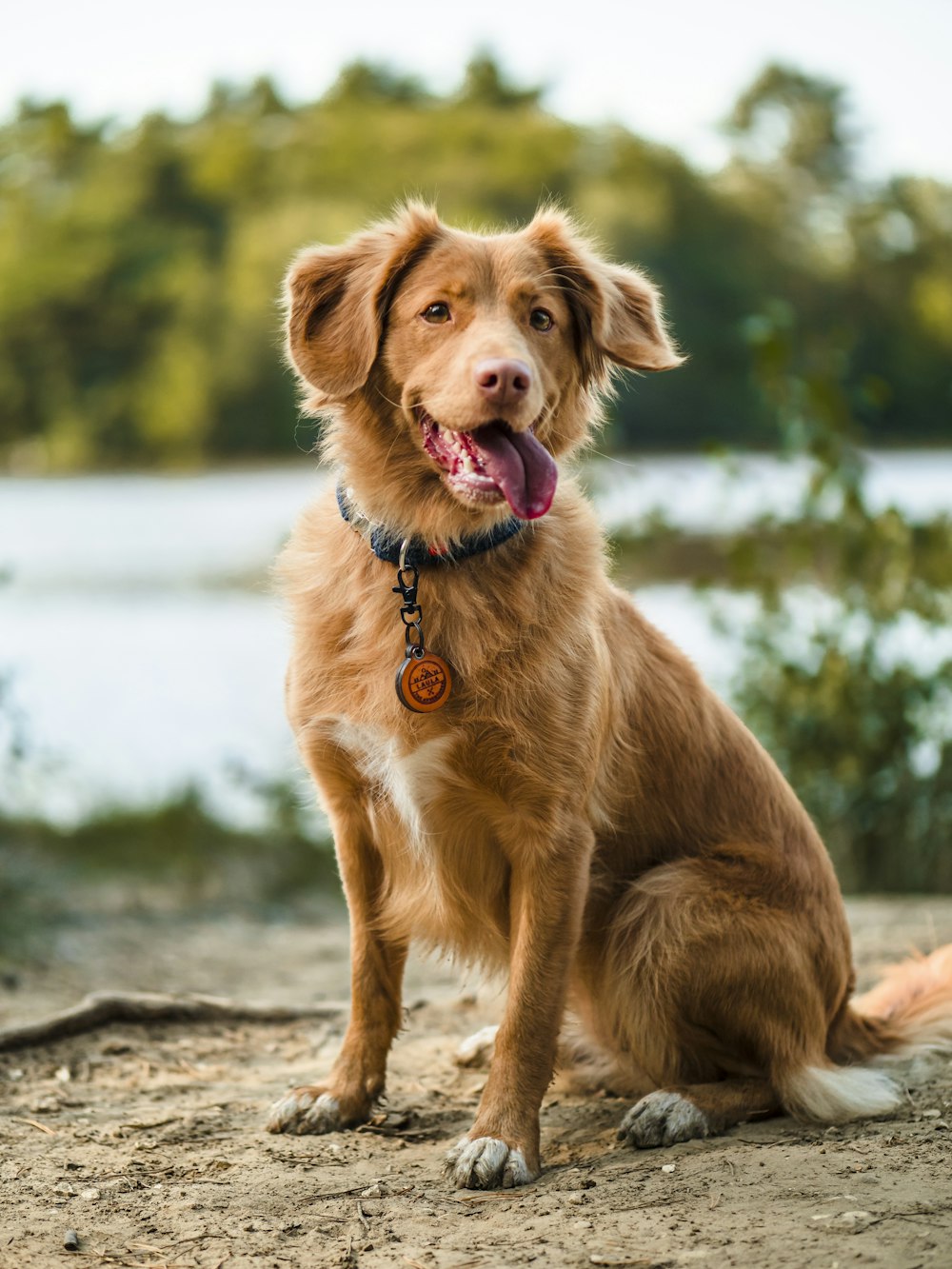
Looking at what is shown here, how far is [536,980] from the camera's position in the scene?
311 cm

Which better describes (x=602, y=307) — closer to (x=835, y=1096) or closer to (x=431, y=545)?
(x=431, y=545)

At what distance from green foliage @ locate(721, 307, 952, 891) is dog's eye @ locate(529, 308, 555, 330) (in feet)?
11.3

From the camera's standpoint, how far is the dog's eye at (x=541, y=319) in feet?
10.6

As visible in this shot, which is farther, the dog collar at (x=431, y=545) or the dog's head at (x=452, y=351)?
the dog collar at (x=431, y=545)

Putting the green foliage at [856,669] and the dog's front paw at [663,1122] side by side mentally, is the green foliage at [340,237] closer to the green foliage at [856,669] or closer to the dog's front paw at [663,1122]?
the green foliage at [856,669]

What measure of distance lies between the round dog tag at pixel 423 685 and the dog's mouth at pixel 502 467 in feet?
1.35

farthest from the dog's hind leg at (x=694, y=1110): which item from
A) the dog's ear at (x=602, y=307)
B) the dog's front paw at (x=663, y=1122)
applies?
the dog's ear at (x=602, y=307)

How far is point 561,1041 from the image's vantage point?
373 centimetres

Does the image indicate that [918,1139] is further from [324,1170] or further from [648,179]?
[648,179]

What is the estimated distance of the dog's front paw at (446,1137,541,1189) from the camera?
2922 millimetres

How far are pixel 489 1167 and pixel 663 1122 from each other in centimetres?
48

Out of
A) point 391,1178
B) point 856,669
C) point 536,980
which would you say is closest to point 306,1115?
point 391,1178

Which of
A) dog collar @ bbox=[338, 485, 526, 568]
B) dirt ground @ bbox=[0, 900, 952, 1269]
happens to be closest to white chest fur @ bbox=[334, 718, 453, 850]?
dog collar @ bbox=[338, 485, 526, 568]

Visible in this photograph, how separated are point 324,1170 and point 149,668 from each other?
7502mm
